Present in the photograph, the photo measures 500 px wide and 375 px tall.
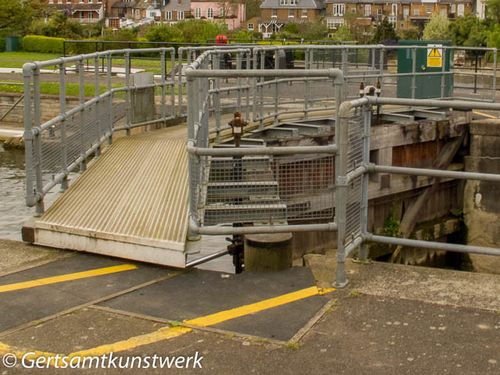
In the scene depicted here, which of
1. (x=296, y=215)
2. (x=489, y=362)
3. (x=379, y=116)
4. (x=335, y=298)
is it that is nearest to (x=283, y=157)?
(x=296, y=215)

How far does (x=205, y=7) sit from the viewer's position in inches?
5536

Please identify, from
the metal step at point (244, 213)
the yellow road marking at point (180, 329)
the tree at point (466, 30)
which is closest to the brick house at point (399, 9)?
the tree at point (466, 30)

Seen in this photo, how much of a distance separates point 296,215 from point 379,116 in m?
10.6

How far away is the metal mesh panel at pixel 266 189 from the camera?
752cm

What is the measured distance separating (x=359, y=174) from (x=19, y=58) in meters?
47.6

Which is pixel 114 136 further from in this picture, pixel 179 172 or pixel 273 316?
pixel 273 316

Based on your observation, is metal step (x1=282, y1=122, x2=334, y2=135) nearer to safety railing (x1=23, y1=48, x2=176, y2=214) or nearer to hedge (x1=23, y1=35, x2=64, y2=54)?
safety railing (x1=23, y1=48, x2=176, y2=214)

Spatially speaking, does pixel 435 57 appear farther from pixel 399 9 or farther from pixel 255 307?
pixel 399 9

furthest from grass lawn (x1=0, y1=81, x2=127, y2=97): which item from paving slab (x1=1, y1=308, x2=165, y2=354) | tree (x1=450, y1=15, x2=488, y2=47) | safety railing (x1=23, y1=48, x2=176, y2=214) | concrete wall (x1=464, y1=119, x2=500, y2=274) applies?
tree (x1=450, y1=15, x2=488, y2=47)

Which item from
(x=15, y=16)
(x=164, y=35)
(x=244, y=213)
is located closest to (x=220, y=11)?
(x=15, y=16)

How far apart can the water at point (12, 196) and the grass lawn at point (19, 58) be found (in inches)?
842

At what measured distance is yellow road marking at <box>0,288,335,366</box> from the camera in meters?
5.67

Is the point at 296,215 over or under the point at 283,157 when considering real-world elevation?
under

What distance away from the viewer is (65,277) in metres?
7.52
